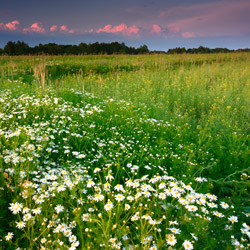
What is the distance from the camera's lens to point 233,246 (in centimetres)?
205

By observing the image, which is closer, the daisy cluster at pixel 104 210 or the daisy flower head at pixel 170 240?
→ the daisy flower head at pixel 170 240

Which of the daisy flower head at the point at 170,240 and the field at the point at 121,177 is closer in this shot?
the daisy flower head at the point at 170,240

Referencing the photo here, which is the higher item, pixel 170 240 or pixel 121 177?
pixel 170 240

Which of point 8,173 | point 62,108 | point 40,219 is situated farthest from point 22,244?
point 62,108

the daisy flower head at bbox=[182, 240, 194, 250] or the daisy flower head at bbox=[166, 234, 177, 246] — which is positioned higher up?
the daisy flower head at bbox=[166, 234, 177, 246]

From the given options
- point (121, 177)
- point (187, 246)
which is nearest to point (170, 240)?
point (187, 246)

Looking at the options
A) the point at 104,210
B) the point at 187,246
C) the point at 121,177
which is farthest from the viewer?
the point at 121,177

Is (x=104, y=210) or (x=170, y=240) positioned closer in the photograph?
(x=170, y=240)

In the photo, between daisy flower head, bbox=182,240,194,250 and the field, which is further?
the field

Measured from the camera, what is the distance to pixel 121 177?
3.38 meters

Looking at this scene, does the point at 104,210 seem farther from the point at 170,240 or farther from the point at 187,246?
the point at 187,246

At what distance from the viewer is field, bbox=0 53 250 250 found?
79.1 inches

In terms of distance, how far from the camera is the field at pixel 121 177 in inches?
79.1

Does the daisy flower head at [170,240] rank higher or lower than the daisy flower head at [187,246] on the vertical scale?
higher
